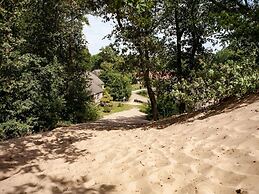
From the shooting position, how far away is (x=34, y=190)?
559 centimetres

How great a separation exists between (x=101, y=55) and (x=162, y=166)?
1823cm

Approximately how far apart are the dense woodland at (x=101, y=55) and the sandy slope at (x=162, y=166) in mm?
6028

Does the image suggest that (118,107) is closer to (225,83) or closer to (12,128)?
(12,128)

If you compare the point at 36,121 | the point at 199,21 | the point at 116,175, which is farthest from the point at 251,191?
the point at 36,121

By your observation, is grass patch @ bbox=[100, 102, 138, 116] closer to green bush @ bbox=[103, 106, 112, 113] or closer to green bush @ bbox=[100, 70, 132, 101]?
green bush @ bbox=[103, 106, 112, 113]

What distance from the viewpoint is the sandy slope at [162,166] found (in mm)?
4613

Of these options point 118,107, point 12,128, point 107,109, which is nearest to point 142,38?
point 12,128

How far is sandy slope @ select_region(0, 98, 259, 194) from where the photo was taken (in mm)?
4613

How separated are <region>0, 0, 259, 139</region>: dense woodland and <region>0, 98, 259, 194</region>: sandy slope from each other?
6.03 meters

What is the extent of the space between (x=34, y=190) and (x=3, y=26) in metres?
14.3

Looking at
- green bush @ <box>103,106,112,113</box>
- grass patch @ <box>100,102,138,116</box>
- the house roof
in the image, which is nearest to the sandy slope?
green bush @ <box>103,106,112,113</box>

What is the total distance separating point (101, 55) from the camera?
76.4 feet

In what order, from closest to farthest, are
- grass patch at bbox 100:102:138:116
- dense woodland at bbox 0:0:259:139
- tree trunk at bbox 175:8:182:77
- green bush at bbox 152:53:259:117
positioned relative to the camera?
green bush at bbox 152:53:259:117 < dense woodland at bbox 0:0:259:139 < tree trunk at bbox 175:8:182:77 < grass patch at bbox 100:102:138:116

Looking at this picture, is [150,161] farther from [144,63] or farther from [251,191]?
[144,63]
